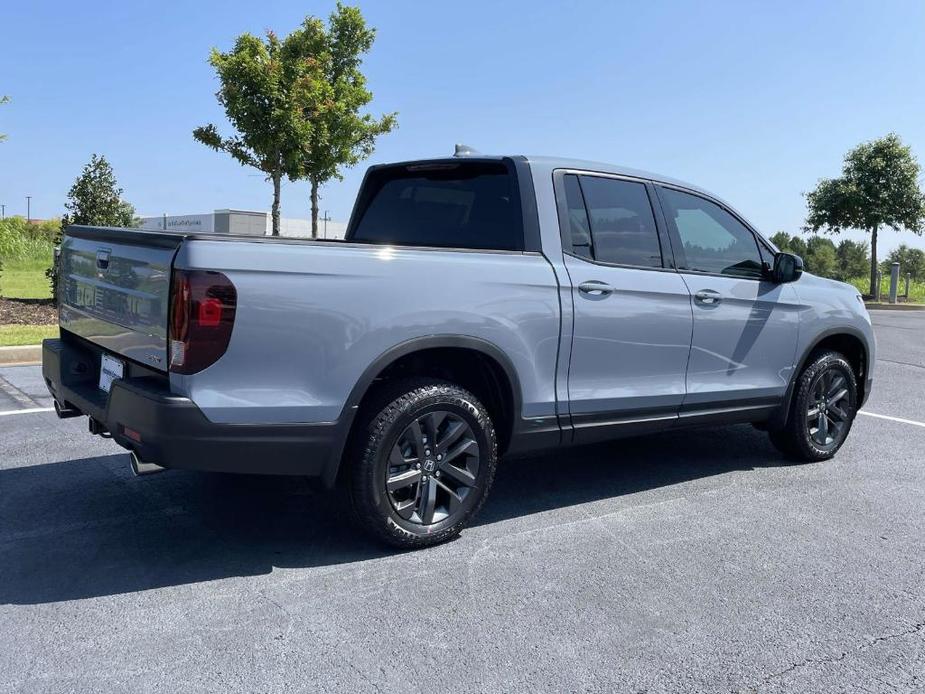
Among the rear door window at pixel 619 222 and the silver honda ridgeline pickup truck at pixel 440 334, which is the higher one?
the rear door window at pixel 619 222

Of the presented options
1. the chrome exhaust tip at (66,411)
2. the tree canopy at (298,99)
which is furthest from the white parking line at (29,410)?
the tree canopy at (298,99)

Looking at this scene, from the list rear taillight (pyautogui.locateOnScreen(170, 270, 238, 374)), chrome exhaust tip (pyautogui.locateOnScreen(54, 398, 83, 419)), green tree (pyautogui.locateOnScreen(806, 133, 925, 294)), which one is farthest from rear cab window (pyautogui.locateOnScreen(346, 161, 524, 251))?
green tree (pyautogui.locateOnScreen(806, 133, 925, 294))

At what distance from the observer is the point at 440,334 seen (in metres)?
3.76

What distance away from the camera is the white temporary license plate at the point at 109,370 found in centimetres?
380

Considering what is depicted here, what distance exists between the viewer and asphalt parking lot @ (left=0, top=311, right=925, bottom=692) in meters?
2.84

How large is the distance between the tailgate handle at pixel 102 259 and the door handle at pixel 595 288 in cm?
226

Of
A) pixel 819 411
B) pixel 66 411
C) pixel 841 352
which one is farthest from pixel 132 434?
pixel 841 352

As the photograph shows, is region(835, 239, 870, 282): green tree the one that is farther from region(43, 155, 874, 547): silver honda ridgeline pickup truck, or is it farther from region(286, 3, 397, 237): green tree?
region(43, 155, 874, 547): silver honda ridgeline pickup truck

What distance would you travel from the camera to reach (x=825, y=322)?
5648 mm

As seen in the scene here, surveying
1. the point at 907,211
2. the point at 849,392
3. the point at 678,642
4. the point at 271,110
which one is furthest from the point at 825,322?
the point at 907,211

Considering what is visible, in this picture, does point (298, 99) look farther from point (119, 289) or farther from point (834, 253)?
point (834, 253)

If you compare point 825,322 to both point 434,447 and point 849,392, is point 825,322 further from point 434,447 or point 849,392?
point 434,447

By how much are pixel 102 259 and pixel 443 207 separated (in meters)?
1.79

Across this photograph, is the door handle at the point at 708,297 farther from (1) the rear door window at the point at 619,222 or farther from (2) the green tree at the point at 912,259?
(2) the green tree at the point at 912,259
